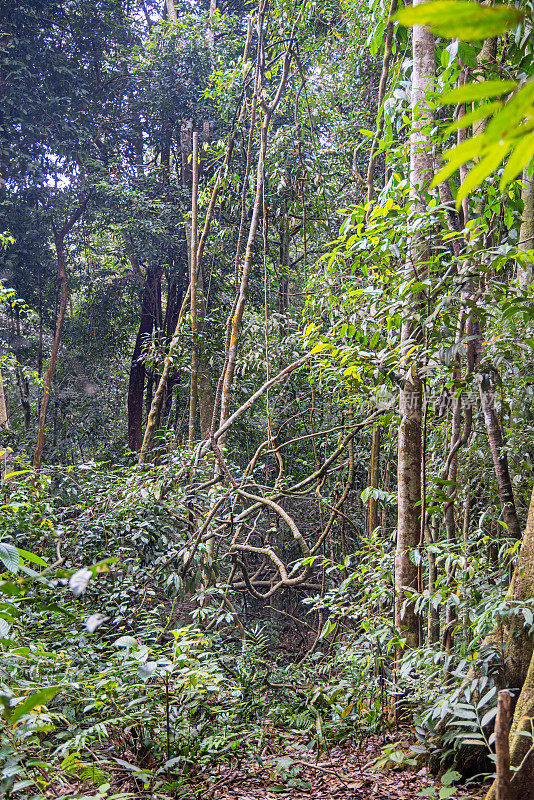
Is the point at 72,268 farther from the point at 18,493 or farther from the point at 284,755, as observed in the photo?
the point at 284,755

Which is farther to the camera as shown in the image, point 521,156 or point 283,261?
point 283,261

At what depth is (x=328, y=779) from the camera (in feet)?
7.27

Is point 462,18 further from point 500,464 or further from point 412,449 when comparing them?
point 412,449

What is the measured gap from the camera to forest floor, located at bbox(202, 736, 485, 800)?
2006 mm

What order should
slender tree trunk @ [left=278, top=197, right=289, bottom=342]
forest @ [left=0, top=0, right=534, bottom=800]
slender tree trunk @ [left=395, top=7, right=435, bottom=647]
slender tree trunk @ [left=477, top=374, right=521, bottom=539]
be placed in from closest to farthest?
forest @ [left=0, top=0, right=534, bottom=800] → slender tree trunk @ [left=477, top=374, right=521, bottom=539] → slender tree trunk @ [left=395, top=7, right=435, bottom=647] → slender tree trunk @ [left=278, top=197, right=289, bottom=342]

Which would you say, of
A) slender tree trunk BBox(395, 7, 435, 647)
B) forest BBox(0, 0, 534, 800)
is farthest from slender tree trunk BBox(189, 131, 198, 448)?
slender tree trunk BBox(395, 7, 435, 647)

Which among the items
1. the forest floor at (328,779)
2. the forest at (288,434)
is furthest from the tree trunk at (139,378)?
the forest floor at (328,779)

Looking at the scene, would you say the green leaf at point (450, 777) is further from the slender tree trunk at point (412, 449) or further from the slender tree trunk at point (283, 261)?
the slender tree trunk at point (283, 261)

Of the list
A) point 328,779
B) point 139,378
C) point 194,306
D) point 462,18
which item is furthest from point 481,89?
point 139,378

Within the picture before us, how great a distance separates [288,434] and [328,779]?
13.7 ft

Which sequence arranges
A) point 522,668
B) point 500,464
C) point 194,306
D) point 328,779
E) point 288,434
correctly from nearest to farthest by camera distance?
point 522,668 → point 500,464 → point 328,779 → point 194,306 → point 288,434

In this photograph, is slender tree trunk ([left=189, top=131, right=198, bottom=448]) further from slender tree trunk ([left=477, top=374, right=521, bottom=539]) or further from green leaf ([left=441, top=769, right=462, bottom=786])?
green leaf ([left=441, top=769, right=462, bottom=786])

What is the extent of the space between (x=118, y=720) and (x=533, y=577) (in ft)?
5.52

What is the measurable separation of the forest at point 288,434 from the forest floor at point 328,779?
2 centimetres
